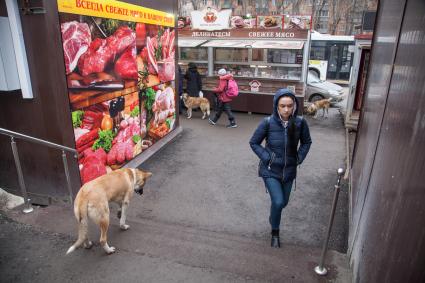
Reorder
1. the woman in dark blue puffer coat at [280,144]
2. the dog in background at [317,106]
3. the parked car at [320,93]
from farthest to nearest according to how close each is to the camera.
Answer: the parked car at [320,93]
the dog in background at [317,106]
the woman in dark blue puffer coat at [280,144]

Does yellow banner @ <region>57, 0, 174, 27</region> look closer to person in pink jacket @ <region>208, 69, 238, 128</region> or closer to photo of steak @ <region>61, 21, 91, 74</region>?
photo of steak @ <region>61, 21, 91, 74</region>

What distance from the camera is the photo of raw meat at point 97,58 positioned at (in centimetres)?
488

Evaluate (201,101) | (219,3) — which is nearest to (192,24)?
(201,101)

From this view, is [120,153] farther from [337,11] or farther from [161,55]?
[337,11]

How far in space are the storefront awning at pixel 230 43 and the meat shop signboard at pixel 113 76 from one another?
3618mm

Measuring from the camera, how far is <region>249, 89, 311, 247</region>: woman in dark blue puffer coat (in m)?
3.82

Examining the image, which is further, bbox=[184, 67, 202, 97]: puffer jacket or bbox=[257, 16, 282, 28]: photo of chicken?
bbox=[184, 67, 202, 97]: puffer jacket

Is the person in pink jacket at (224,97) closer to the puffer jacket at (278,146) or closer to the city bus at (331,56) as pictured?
the puffer jacket at (278,146)

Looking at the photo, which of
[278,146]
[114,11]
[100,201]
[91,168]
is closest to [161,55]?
[114,11]

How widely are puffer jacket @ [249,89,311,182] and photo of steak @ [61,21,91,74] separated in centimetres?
300

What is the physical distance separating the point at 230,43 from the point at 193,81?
1912mm

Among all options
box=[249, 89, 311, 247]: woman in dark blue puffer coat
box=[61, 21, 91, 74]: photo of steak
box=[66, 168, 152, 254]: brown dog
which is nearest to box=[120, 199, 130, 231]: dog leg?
box=[66, 168, 152, 254]: brown dog

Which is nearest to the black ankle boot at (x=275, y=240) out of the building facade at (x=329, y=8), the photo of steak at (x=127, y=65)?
the photo of steak at (x=127, y=65)

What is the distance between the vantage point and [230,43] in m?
11.8
